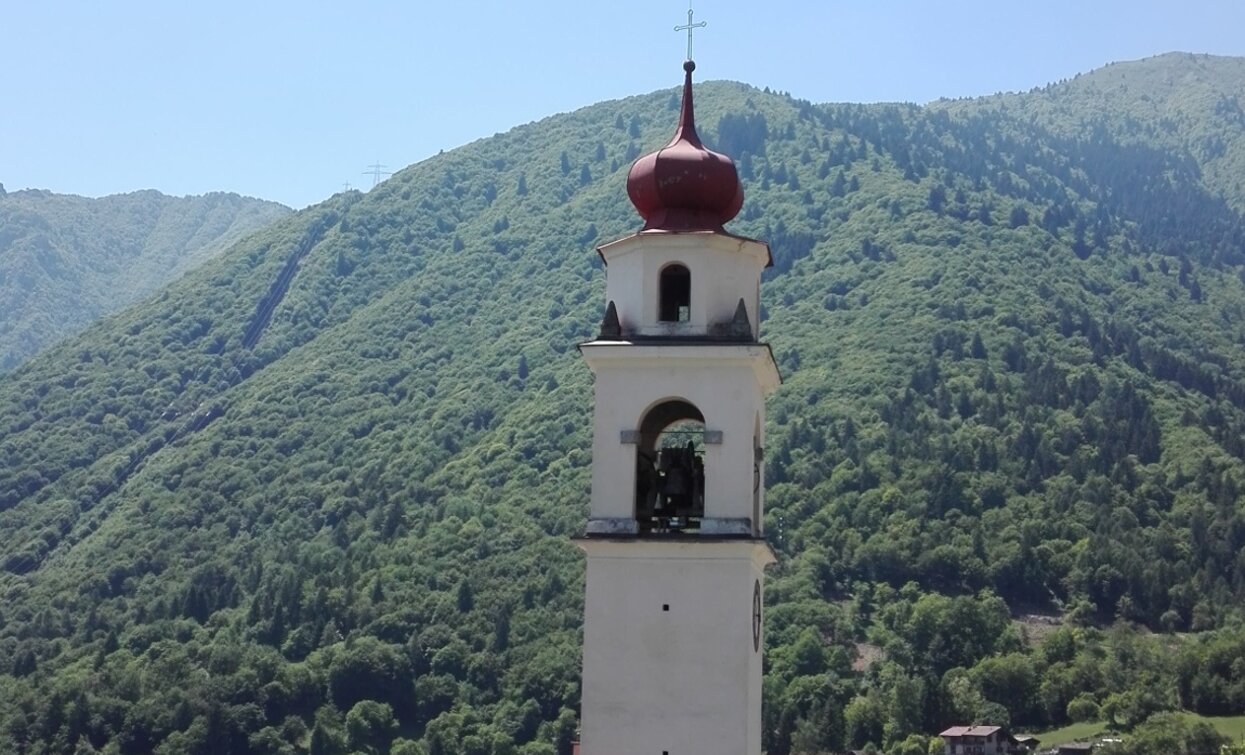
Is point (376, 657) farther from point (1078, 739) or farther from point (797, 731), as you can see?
point (1078, 739)

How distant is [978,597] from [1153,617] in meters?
16.6

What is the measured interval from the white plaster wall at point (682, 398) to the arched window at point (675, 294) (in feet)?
2.60

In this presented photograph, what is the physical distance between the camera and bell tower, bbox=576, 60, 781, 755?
1106 inches

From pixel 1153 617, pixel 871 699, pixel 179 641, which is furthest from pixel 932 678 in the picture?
pixel 179 641

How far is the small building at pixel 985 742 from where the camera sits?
158m

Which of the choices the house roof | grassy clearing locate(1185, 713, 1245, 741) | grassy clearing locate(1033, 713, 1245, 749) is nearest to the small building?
the house roof

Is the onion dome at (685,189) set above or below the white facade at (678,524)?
above

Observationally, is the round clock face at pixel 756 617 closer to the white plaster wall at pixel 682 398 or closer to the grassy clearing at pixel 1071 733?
the white plaster wall at pixel 682 398

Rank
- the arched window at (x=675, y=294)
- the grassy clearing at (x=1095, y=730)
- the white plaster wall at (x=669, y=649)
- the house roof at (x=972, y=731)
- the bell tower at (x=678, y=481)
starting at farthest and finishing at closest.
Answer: the grassy clearing at (x=1095, y=730) → the house roof at (x=972, y=731) → the arched window at (x=675, y=294) → the bell tower at (x=678, y=481) → the white plaster wall at (x=669, y=649)

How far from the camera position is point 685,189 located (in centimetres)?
3003

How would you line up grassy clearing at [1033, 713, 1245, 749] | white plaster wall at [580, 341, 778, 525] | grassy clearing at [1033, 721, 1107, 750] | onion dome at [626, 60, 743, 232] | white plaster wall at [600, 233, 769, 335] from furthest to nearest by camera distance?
1. grassy clearing at [1033, 721, 1107, 750]
2. grassy clearing at [1033, 713, 1245, 749]
3. onion dome at [626, 60, 743, 232]
4. white plaster wall at [600, 233, 769, 335]
5. white plaster wall at [580, 341, 778, 525]

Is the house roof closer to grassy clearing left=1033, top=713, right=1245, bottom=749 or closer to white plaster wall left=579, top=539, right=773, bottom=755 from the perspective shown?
grassy clearing left=1033, top=713, right=1245, bottom=749

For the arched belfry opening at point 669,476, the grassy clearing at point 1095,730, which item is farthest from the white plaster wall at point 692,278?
the grassy clearing at point 1095,730

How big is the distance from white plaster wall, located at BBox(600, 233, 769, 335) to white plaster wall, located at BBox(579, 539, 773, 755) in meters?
2.95
